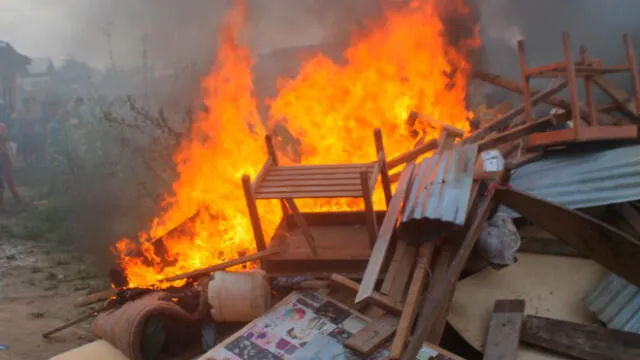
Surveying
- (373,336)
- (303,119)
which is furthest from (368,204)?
(303,119)

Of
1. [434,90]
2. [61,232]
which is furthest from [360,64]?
[61,232]

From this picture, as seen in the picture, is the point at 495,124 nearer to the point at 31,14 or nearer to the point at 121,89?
the point at 121,89

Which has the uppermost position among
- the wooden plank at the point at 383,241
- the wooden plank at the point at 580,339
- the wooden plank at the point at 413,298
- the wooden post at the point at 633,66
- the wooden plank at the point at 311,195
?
A: the wooden post at the point at 633,66

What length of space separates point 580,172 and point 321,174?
8.50 feet

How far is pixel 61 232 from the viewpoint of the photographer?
852 cm

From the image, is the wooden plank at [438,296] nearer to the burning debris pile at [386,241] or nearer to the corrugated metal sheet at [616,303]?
the burning debris pile at [386,241]

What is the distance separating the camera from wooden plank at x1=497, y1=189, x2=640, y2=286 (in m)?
2.85

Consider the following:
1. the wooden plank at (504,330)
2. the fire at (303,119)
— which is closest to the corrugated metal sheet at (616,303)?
the wooden plank at (504,330)

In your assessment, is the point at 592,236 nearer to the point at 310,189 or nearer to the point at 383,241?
the point at 383,241

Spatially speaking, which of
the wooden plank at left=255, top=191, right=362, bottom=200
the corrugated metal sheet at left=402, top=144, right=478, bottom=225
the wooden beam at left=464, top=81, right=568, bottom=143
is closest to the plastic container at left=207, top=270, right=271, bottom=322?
the wooden plank at left=255, top=191, right=362, bottom=200

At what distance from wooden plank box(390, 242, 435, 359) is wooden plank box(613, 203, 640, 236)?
1.90 meters

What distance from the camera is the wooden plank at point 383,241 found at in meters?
3.74

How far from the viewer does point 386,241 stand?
13.4 ft

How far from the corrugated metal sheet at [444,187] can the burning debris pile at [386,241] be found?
18mm
